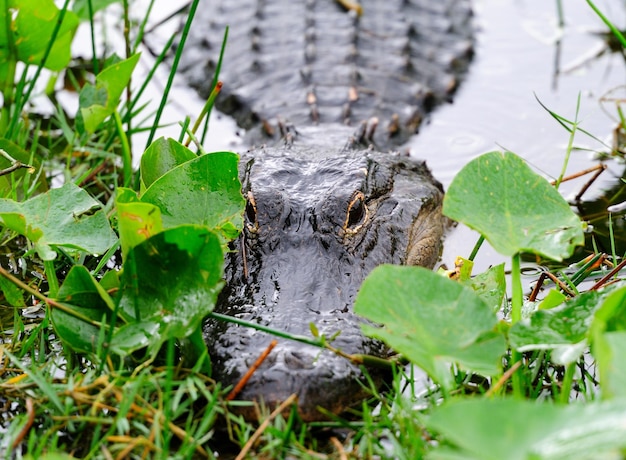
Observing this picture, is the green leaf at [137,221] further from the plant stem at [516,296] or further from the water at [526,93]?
the water at [526,93]

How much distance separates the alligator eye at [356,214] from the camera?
2.99 metres

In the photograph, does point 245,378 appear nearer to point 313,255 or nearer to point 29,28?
point 313,255

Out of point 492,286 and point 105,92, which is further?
point 105,92

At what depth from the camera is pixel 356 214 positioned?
3043 millimetres

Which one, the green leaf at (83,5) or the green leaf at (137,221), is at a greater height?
the green leaf at (83,5)

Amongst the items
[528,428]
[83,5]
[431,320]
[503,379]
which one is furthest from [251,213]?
[83,5]

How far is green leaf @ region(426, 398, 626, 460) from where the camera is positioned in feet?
5.00

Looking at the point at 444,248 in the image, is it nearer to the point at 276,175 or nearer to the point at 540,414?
the point at 276,175

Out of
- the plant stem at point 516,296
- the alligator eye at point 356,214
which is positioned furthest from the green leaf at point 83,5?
the plant stem at point 516,296

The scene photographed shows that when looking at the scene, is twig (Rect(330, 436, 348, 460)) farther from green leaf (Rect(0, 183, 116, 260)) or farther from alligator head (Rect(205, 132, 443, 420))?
green leaf (Rect(0, 183, 116, 260))

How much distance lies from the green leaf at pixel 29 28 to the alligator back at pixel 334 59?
1.35 meters

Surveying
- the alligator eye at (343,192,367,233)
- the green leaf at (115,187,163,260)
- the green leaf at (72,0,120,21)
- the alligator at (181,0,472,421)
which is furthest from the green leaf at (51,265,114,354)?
the green leaf at (72,0,120,21)

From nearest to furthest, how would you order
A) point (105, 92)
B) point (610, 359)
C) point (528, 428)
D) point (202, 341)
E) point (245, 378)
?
point (528, 428), point (610, 359), point (245, 378), point (202, 341), point (105, 92)

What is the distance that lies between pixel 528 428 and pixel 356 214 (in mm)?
1562
